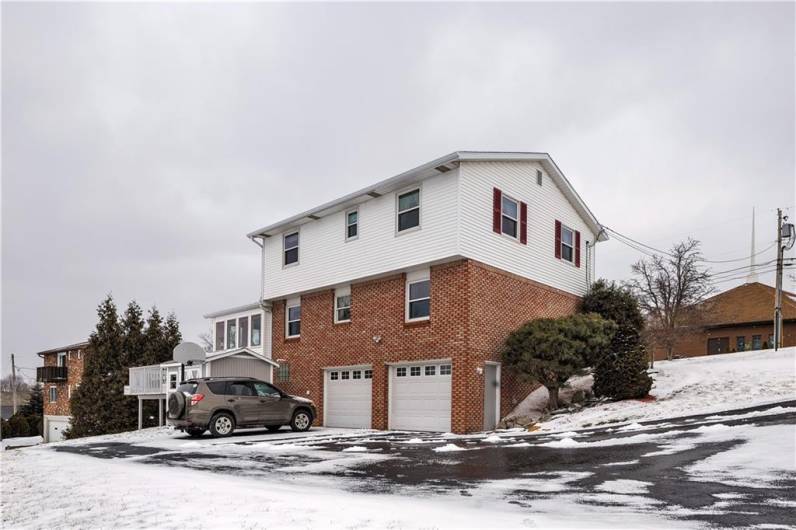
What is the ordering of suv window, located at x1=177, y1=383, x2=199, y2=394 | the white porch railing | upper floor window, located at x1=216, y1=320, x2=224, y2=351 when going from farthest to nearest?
upper floor window, located at x1=216, y1=320, x2=224, y2=351 → the white porch railing → suv window, located at x1=177, y1=383, x2=199, y2=394

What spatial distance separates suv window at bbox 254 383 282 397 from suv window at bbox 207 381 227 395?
1.02m

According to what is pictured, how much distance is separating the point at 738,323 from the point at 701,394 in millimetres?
28024

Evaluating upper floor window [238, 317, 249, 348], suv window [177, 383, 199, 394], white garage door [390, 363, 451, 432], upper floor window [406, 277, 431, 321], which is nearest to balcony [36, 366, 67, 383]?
upper floor window [238, 317, 249, 348]

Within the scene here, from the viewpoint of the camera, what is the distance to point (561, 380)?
1892 centimetres

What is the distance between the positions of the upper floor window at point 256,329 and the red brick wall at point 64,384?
3175 cm

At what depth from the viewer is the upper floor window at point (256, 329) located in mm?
28158

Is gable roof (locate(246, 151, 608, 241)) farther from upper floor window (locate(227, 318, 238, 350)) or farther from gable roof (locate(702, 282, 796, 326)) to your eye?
gable roof (locate(702, 282, 796, 326))

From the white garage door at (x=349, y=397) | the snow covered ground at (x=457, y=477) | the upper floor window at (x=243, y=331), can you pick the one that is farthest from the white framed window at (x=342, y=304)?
the upper floor window at (x=243, y=331)

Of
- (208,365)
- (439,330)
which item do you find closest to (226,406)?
(208,365)

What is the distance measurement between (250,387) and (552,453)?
33.2 feet

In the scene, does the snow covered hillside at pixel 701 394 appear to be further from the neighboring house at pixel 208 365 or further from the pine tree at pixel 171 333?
the pine tree at pixel 171 333

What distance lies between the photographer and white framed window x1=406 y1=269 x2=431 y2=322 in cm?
2053

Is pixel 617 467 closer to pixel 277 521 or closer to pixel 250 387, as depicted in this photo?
pixel 277 521

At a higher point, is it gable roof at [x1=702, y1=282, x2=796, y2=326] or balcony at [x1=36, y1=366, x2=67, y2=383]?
gable roof at [x1=702, y1=282, x2=796, y2=326]
